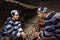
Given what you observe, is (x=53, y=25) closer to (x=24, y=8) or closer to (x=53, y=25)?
(x=53, y=25)

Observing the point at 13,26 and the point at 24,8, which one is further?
the point at 24,8

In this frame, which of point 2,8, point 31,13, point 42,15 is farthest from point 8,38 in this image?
point 31,13

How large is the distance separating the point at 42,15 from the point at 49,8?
5027 millimetres

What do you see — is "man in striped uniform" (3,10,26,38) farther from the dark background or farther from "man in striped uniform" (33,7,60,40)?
the dark background

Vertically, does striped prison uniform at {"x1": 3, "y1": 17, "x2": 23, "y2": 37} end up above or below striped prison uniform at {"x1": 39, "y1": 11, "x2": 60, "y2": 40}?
below

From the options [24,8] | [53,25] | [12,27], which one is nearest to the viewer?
[53,25]

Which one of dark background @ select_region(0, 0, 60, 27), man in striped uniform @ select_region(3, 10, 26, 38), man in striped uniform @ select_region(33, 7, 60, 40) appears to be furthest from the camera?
dark background @ select_region(0, 0, 60, 27)

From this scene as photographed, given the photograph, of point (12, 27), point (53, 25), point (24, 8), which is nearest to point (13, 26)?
point (12, 27)

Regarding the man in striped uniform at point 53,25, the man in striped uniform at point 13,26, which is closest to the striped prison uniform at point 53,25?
the man in striped uniform at point 53,25

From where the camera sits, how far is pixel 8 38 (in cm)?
673

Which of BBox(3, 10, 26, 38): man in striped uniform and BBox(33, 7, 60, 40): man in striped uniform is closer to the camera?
BBox(33, 7, 60, 40): man in striped uniform

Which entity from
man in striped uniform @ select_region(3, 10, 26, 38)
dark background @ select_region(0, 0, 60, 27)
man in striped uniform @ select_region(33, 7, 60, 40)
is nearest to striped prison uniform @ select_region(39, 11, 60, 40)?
man in striped uniform @ select_region(33, 7, 60, 40)

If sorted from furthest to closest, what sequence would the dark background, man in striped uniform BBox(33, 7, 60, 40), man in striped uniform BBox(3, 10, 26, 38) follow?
the dark background
man in striped uniform BBox(3, 10, 26, 38)
man in striped uniform BBox(33, 7, 60, 40)

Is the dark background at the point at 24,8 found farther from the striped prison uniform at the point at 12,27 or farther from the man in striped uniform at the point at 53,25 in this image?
the man in striped uniform at the point at 53,25
